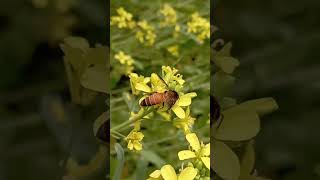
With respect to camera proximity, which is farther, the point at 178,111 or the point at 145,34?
the point at 145,34

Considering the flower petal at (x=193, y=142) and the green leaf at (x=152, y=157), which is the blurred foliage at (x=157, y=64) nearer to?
the green leaf at (x=152, y=157)

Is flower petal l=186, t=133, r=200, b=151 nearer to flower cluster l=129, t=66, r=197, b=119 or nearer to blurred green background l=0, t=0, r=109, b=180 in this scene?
flower cluster l=129, t=66, r=197, b=119

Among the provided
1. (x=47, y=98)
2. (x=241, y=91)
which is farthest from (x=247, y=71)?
(x=47, y=98)

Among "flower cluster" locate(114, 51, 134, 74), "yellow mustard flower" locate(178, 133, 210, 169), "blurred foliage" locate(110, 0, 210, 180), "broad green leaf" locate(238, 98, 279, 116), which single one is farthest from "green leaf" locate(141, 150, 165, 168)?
"broad green leaf" locate(238, 98, 279, 116)

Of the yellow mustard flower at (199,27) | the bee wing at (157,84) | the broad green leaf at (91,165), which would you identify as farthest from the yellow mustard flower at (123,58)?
the broad green leaf at (91,165)

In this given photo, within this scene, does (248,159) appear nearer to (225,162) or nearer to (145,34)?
(225,162)

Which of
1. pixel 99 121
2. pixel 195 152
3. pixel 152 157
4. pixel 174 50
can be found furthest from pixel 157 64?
pixel 99 121
